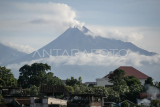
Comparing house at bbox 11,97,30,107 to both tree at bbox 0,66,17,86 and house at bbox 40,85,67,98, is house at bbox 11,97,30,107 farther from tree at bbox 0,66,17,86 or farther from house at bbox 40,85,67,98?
tree at bbox 0,66,17,86

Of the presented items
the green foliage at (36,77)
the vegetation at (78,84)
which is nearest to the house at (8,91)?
the vegetation at (78,84)

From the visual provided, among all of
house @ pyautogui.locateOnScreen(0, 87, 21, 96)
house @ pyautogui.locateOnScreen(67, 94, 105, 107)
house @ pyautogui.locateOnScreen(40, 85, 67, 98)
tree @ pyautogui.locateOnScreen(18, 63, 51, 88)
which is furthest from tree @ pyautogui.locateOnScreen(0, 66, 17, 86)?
house @ pyautogui.locateOnScreen(67, 94, 105, 107)

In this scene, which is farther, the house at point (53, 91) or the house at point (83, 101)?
the house at point (53, 91)

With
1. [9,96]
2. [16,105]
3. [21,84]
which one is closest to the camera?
[16,105]

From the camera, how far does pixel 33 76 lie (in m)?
138

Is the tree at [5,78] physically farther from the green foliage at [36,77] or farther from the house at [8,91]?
the green foliage at [36,77]

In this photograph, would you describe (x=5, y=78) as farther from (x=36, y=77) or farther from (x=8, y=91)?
(x=36, y=77)

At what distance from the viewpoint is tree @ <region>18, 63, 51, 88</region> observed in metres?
132

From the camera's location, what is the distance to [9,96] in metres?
79.3

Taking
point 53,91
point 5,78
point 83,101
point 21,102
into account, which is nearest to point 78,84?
point 5,78

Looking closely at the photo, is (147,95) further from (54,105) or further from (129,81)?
(129,81)

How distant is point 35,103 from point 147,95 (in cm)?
2855

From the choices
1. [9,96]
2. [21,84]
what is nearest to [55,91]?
[9,96]

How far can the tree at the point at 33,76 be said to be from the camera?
132500mm
